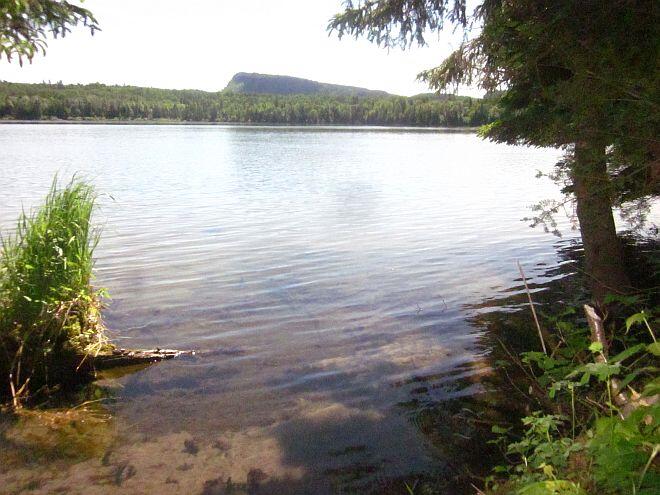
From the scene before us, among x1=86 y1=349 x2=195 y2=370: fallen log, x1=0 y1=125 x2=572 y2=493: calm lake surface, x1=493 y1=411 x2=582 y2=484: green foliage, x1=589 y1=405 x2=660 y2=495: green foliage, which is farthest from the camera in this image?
x1=86 y1=349 x2=195 y2=370: fallen log

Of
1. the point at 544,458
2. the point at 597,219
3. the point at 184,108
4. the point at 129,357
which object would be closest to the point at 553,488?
the point at 544,458

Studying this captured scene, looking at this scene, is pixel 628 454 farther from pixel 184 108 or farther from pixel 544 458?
pixel 184 108

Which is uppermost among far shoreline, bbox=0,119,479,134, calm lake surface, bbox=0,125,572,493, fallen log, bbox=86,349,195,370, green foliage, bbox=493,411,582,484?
far shoreline, bbox=0,119,479,134

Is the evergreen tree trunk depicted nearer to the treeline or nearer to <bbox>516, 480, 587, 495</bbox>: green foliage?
<bbox>516, 480, 587, 495</bbox>: green foliage

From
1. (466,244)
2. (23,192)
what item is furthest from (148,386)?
(23,192)

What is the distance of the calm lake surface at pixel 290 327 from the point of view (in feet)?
13.5

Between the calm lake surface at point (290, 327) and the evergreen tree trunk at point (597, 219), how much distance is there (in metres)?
1.66

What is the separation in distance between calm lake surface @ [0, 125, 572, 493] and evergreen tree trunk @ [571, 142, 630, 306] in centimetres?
166

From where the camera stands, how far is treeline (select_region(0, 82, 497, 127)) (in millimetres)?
108000

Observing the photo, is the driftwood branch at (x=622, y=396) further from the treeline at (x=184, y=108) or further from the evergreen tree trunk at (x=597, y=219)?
the treeline at (x=184, y=108)

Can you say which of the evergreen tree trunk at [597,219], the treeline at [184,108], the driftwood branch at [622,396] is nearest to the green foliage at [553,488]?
the driftwood branch at [622,396]

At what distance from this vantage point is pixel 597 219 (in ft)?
18.4

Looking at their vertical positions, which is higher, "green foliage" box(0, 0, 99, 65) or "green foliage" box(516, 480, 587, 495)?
"green foliage" box(0, 0, 99, 65)

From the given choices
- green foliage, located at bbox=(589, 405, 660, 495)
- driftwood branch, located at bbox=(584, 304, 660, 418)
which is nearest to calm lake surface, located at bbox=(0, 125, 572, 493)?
driftwood branch, located at bbox=(584, 304, 660, 418)
